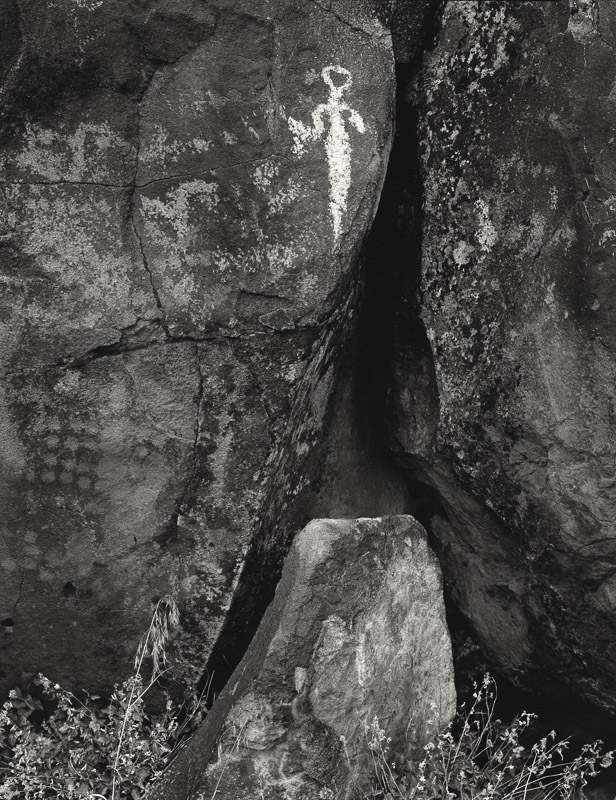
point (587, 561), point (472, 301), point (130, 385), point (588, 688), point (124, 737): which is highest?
point (472, 301)

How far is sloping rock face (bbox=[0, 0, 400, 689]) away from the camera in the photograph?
2.66 m

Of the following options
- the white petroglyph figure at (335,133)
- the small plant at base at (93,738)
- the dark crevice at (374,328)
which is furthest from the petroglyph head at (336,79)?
the small plant at base at (93,738)

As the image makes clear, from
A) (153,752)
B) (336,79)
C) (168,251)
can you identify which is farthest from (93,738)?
(336,79)

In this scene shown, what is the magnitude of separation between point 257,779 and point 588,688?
1011 millimetres

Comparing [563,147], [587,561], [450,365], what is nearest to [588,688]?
[587,561]

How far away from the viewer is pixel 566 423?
8.73 ft

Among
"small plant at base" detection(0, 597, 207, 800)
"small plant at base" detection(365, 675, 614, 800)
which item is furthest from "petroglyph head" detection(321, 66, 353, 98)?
"small plant at base" detection(365, 675, 614, 800)

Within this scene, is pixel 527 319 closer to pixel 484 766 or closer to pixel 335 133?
pixel 335 133

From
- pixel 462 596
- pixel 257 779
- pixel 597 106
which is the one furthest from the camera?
pixel 462 596

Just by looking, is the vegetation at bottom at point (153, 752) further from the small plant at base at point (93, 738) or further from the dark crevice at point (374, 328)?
the dark crevice at point (374, 328)

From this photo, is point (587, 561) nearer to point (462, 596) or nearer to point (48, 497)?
point (462, 596)

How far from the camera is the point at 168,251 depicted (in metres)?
2.69

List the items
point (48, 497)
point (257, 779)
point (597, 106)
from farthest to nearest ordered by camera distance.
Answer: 1. point (48, 497)
2. point (597, 106)
3. point (257, 779)

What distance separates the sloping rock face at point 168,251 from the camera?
2.66 meters
